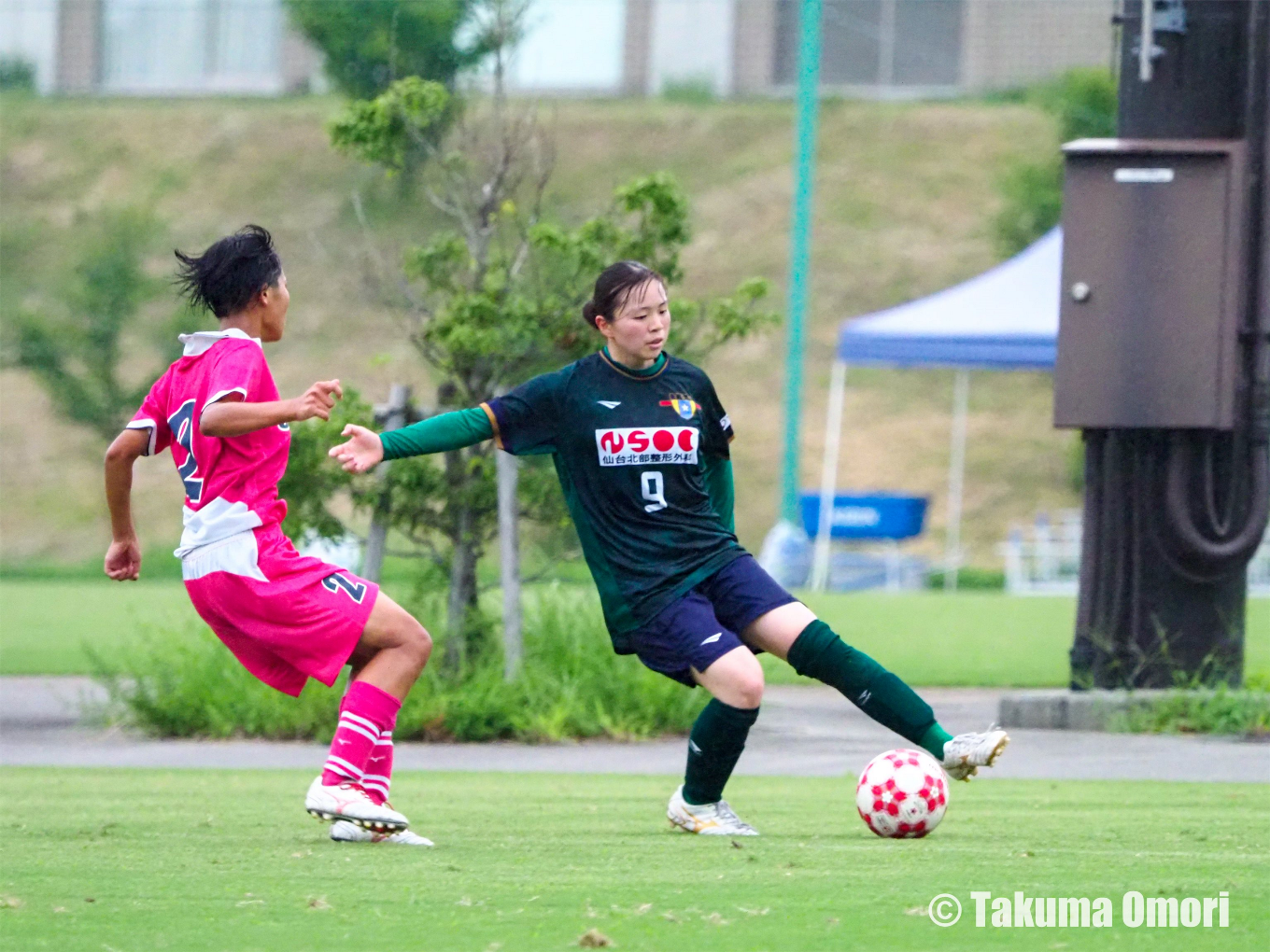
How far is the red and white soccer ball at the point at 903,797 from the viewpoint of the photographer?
5922mm

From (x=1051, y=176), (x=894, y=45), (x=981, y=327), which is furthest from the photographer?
(x=894, y=45)

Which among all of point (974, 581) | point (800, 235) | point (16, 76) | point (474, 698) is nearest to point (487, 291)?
point (474, 698)

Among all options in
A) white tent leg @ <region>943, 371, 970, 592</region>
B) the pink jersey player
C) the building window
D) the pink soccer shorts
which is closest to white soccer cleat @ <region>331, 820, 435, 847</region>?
the pink jersey player

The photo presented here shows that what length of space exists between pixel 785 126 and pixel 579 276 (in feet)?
115

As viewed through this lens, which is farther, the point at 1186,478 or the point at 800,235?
the point at 800,235

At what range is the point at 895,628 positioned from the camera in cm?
1764

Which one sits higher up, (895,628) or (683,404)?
(683,404)

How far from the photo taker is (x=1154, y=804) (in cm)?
729

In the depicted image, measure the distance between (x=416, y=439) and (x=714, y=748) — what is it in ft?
4.22

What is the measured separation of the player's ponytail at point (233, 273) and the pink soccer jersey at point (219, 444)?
107 mm

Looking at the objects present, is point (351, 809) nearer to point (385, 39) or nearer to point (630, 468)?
point (630, 468)

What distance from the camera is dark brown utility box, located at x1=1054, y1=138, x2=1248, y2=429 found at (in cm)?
1041

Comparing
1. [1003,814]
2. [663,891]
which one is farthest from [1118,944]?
[1003,814]

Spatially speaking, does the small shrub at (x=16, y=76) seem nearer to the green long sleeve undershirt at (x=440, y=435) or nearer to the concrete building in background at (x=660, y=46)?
the concrete building in background at (x=660, y=46)
